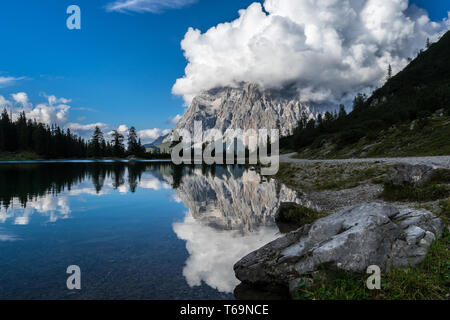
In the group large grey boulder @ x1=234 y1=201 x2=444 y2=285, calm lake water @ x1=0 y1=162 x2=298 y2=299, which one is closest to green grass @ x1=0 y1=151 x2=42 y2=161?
calm lake water @ x1=0 y1=162 x2=298 y2=299

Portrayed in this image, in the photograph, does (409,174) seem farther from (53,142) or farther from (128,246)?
(53,142)

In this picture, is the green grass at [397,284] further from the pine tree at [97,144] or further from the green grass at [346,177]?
the pine tree at [97,144]

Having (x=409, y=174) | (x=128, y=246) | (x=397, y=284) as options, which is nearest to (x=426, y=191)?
(x=409, y=174)

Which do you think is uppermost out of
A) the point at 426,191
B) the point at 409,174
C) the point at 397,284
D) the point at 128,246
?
the point at 409,174

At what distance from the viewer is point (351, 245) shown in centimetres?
682

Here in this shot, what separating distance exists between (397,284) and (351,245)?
1.26 meters

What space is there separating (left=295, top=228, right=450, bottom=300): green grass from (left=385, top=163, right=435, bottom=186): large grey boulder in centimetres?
1224

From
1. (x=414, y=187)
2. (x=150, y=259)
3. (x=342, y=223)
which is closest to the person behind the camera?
(x=342, y=223)
